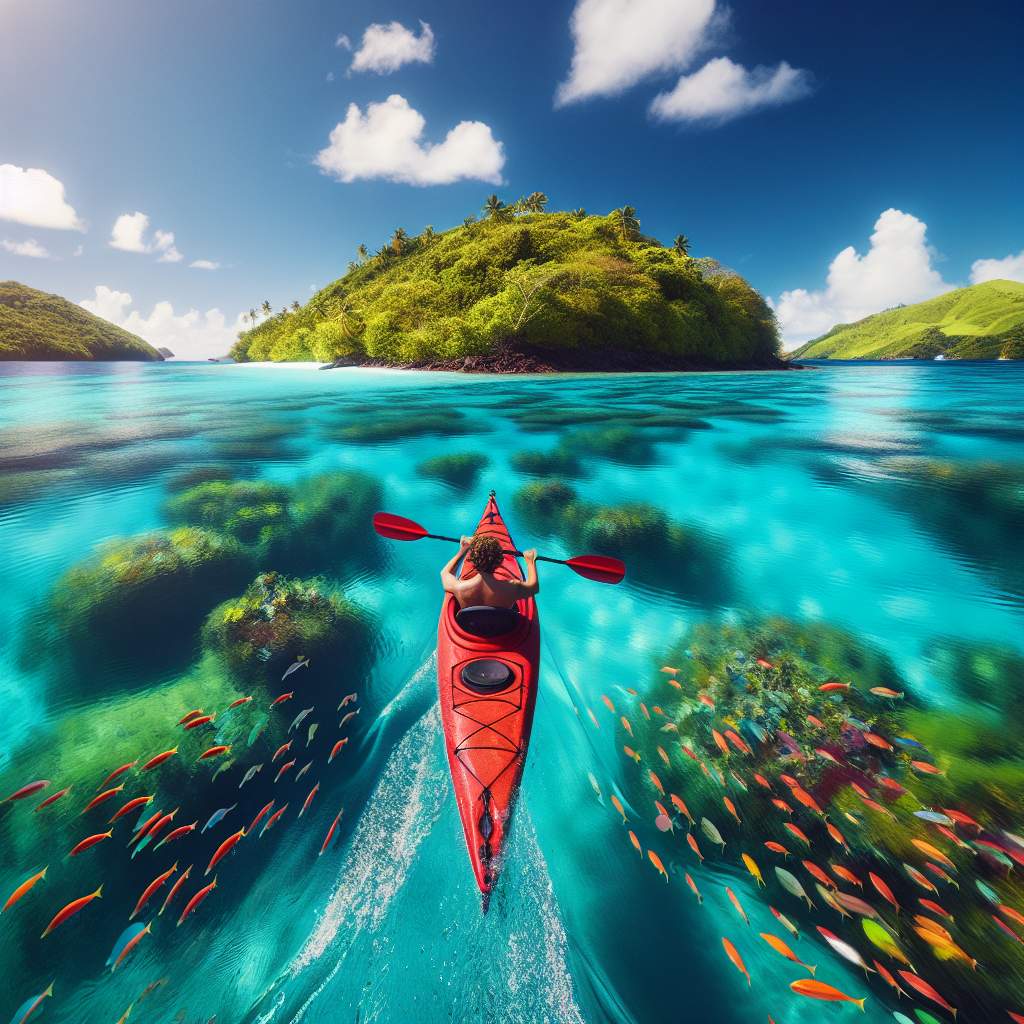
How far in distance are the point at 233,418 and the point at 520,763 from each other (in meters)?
22.3

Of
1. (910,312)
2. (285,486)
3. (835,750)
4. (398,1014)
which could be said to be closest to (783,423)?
(835,750)

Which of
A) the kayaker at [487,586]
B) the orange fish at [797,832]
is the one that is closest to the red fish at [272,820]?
the kayaker at [487,586]

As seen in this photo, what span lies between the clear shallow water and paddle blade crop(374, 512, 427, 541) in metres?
1.13

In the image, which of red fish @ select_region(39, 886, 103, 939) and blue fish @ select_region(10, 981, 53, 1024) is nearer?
blue fish @ select_region(10, 981, 53, 1024)

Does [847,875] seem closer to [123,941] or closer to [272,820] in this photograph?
[272,820]

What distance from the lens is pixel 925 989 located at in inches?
106

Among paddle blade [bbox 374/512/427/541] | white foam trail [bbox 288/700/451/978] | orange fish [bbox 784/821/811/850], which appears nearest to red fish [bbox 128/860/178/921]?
white foam trail [bbox 288/700/451/978]

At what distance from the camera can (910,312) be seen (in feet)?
637

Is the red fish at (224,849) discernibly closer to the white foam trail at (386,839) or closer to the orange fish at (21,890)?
the white foam trail at (386,839)

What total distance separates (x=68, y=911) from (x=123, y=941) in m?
0.63

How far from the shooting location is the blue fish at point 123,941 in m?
2.86

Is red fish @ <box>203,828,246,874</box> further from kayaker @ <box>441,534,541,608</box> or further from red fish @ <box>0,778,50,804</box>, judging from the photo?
kayaker @ <box>441,534,541,608</box>

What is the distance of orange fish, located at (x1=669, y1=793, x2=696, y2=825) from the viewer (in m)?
3.85

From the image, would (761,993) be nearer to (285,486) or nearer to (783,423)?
(285,486)
